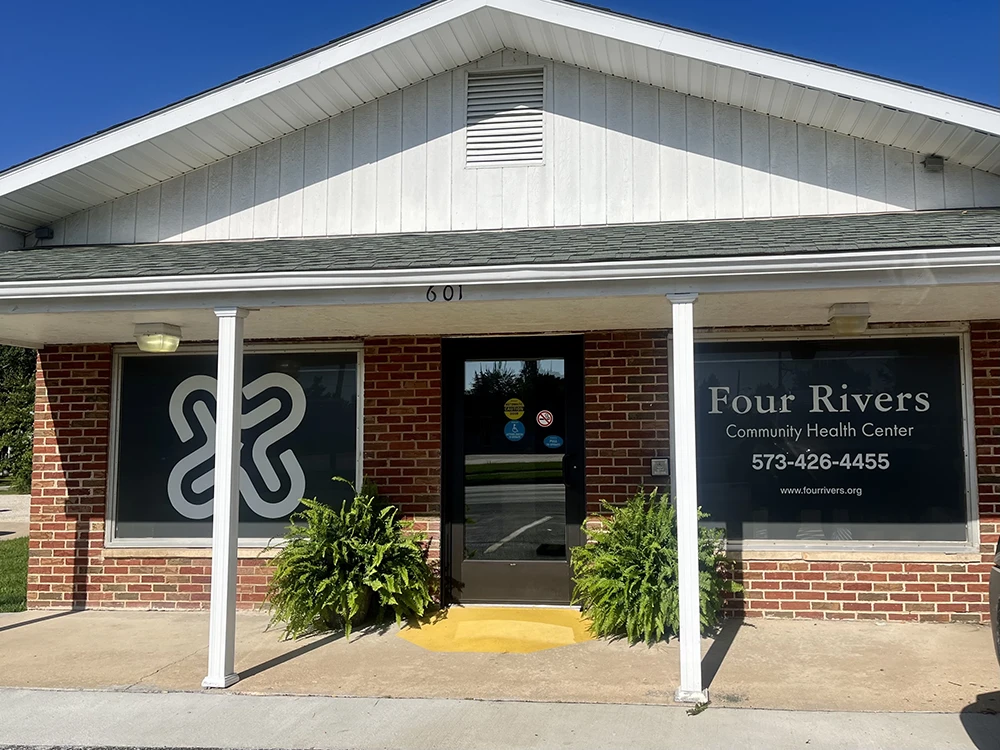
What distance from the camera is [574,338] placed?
7.29 metres

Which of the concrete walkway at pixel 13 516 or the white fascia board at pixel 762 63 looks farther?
the concrete walkway at pixel 13 516

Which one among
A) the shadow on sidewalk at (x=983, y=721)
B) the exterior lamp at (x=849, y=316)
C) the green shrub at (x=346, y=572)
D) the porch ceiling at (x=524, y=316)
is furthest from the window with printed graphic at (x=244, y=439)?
the shadow on sidewalk at (x=983, y=721)

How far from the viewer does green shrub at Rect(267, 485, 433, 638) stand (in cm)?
643

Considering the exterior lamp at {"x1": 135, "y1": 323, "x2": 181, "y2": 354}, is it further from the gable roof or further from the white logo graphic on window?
the gable roof

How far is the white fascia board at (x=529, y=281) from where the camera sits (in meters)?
5.00

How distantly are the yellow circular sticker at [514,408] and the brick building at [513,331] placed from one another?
0.08ft

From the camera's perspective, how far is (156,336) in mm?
6465

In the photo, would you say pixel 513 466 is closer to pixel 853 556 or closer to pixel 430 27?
pixel 853 556

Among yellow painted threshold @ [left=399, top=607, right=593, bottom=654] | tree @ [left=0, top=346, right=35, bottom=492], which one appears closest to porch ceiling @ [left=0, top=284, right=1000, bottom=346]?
yellow painted threshold @ [left=399, top=607, right=593, bottom=654]

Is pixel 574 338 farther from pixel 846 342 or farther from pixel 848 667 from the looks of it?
pixel 848 667

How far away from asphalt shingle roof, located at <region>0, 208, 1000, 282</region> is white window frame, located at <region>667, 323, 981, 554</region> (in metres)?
0.96

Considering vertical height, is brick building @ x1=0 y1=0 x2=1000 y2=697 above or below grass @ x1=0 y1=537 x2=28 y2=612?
above

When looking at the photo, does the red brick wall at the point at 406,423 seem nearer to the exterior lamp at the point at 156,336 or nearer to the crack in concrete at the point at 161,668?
the exterior lamp at the point at 156,336

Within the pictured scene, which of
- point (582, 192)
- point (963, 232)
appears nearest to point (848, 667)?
point (963, 232)
